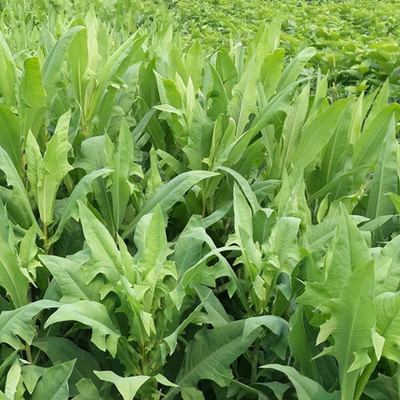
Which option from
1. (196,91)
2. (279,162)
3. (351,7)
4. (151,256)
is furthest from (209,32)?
(151,256)

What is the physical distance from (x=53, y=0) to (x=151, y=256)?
165 inches

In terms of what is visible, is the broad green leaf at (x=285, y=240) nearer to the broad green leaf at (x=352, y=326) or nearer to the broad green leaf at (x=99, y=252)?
the broad green leaf at (x=352, y=326)

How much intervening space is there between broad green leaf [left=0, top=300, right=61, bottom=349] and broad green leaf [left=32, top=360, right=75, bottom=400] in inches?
3.3

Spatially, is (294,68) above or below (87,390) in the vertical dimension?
above

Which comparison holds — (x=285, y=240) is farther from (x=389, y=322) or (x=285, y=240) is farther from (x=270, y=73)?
(x=270, y=73)

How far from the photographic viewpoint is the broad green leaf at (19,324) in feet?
4.02

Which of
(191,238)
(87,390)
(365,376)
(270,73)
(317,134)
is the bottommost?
(87,390)

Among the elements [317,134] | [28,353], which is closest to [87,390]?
[28,353]

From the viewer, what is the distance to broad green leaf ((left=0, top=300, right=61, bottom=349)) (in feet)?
4.02

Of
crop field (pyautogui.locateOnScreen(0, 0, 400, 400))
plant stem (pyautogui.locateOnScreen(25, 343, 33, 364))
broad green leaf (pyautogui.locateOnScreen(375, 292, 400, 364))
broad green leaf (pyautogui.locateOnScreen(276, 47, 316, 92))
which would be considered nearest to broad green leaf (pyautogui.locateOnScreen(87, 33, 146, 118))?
crop field (pyautogui.locateOnScreen(0, 0, 400, 400))

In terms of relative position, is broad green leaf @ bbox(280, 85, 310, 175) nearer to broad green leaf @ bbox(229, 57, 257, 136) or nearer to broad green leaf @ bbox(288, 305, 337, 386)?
broad green leaf @ bbox(229, 57, 257, 136)

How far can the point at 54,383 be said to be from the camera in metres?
1.24

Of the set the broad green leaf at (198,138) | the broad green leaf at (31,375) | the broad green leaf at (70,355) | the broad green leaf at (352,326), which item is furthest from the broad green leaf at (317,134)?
the broad green leaf at (31,375)

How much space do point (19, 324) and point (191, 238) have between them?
44 cm
